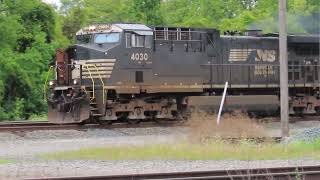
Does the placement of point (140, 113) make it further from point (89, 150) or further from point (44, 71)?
point (44, 71)

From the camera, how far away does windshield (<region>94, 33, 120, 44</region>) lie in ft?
66.0

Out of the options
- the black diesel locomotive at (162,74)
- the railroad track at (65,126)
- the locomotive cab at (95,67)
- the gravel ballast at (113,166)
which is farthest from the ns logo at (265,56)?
the gravel ballast at (113,166)

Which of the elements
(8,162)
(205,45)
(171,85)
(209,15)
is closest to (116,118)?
(171,85)

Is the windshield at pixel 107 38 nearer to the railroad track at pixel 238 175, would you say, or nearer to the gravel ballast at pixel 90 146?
the gravel ballast at pixel 90 146

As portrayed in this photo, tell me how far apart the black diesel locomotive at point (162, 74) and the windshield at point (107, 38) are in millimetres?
32

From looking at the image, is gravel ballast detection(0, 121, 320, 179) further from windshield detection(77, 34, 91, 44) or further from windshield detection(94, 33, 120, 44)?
windshield detection(77, 34, 91, 44)

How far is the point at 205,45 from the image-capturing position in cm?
2231

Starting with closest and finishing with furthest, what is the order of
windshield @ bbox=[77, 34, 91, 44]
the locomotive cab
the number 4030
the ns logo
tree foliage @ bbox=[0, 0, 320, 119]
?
the locomotive cab, the number 4030, windshield @ bbox=[77, 34, 91, 44], the ns logo, tree foliage @ bbox=[0, 0, 320, 119]

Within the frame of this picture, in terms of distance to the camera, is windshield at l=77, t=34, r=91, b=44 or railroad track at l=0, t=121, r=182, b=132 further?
windshield at l=77, t=34, r=91, b=44

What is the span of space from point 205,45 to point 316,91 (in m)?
5.66

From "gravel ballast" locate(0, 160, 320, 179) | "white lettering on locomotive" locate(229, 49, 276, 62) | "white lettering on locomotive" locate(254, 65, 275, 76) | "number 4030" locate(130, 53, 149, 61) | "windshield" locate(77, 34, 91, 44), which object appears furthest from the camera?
"white lettering on locomotive" locate(254, 65, 275, 76)

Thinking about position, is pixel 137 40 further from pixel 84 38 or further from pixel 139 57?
pixel 84 38

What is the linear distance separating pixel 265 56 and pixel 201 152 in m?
11.1

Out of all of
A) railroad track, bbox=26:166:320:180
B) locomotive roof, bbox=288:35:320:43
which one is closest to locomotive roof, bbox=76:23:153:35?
locomotive roof, bbox=288:35:320:43
